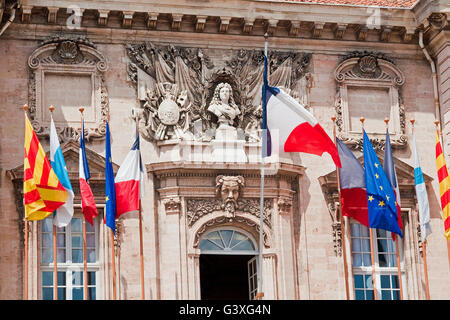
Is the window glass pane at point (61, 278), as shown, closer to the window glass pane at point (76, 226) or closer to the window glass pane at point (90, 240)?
the window glass pane at point (90, 240)

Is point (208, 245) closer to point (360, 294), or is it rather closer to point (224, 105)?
point (224, 105)

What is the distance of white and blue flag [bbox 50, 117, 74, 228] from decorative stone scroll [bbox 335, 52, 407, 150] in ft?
22.4

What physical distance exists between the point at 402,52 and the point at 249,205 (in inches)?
218

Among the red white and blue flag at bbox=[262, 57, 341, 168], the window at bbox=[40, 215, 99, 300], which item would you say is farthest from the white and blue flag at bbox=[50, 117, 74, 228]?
the red white and blue flag at bbox=[262, 57, 341, 168]

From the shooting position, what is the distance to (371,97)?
2816cm

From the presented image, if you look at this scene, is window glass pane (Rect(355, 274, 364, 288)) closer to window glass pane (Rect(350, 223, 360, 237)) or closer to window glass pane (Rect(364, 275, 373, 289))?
window glass pane (Rect(364, 275, 373, 289))

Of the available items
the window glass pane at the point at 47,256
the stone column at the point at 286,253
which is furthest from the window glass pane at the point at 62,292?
the stone column at the point at 286,253

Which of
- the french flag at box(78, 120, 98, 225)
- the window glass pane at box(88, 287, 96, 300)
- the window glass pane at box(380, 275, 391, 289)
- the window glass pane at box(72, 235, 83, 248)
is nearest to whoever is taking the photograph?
the french flag at box(78, 120, 98, 225)

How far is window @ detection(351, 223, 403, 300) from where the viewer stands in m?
26.8

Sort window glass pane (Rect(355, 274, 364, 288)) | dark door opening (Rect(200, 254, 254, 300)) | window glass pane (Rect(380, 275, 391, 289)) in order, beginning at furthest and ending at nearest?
1. dark door opening (Rect(200, 254, 254, 300))
2. window glass pane (Rect(380, 275, 391, 289))
3. window glass pane (Rect(355, 274, 364, 288))

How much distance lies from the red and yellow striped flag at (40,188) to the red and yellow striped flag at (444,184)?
806 centimetres

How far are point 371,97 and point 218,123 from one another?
3.85m
